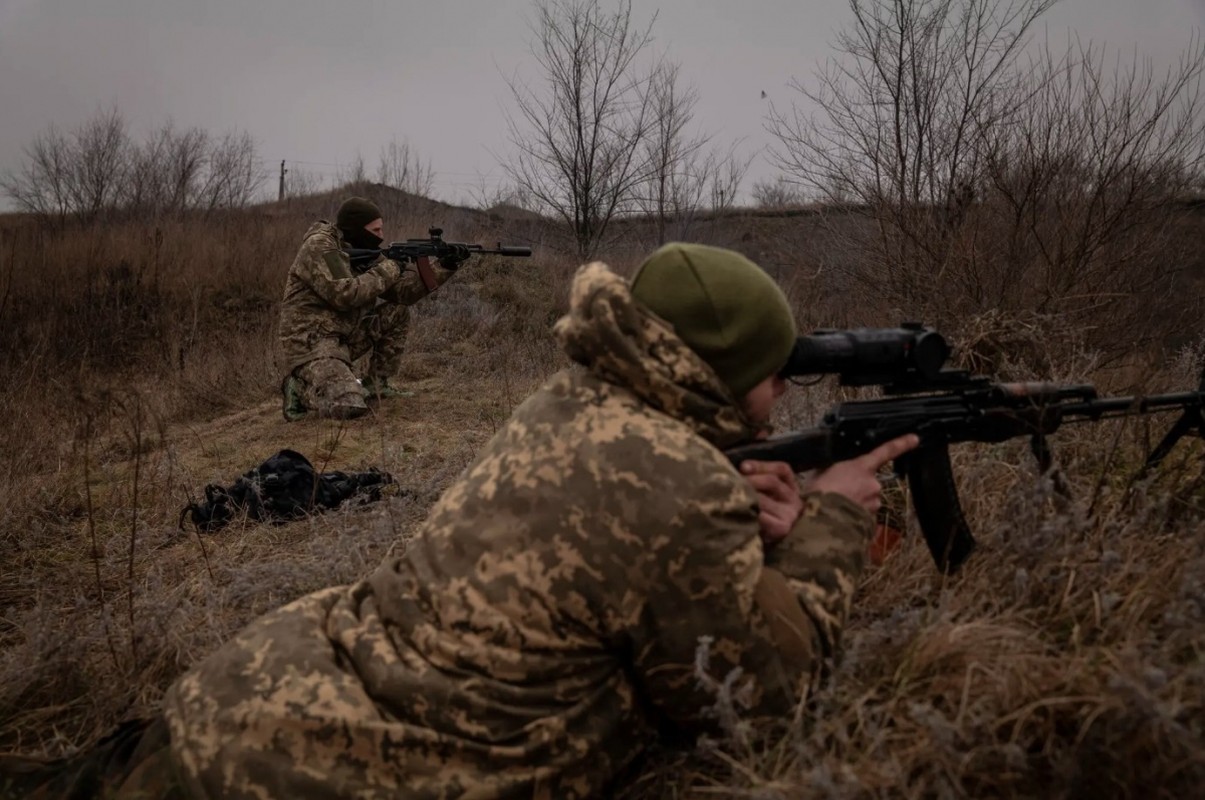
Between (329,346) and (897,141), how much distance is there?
5.73 m

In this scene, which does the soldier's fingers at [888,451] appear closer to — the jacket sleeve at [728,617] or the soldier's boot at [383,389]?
the jacket sleeve at [728,617]

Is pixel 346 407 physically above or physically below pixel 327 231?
below

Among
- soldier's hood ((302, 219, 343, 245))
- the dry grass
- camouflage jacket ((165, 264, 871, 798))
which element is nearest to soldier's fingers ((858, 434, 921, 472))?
the dry grass

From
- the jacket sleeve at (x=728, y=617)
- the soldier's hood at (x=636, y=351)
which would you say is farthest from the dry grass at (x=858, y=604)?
the soldier's hood at (x=636, y=351)

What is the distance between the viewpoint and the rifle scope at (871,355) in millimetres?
2139

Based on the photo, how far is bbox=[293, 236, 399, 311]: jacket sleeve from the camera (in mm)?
7918

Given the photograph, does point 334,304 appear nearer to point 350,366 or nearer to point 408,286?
point 350,366

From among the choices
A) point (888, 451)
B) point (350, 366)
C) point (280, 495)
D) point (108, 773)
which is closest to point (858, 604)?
point (888, 451)

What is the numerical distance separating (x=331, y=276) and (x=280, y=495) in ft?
11.2

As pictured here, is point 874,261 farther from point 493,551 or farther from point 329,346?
point 493,551

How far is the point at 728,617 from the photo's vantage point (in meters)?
1.74

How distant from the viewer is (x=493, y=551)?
179 cm

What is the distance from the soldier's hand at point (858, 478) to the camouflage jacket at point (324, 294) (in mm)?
6485

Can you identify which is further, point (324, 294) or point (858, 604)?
point (324, 294)
